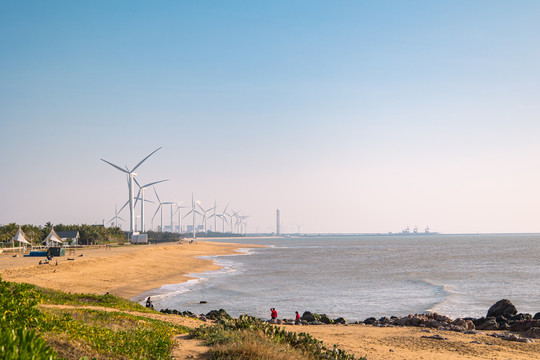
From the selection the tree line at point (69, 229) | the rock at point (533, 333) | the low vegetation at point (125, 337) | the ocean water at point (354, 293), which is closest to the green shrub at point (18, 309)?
the low vegetation at point (125, 337)

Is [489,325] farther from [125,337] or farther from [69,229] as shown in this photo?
[69,229]

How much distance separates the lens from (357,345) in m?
21.8

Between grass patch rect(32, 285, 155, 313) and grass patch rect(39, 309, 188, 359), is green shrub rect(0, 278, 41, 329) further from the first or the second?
grass patch rect(32, 285, 155, 313)

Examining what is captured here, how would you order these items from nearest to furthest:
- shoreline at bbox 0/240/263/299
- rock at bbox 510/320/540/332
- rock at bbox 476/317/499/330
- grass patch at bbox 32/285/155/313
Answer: grass patch at bbox 32/285/155/313 → rock at bbox 510/320/540/332 → rock at bbox 476/317/499/330 → shoreline at bbox 0/240/263/299

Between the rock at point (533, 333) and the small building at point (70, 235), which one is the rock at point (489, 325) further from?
the small building at point (70, 235)

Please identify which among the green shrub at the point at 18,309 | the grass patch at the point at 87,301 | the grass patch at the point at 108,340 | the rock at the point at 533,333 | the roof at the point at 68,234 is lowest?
the rock at the point at 533,333

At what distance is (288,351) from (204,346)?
284cm

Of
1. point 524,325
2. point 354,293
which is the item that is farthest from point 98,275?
point 524,325

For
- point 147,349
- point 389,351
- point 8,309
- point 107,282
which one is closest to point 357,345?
point 389,351

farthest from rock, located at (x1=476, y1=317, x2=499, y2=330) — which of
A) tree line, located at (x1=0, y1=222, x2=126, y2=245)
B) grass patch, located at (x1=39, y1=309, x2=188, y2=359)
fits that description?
tree line, located at (x1=0, y1=222, x2=126, y2=245)

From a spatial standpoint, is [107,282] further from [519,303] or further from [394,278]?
[519,303]

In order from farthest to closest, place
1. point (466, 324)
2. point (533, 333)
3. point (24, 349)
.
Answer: point (466, 324) < point (533, 333) < point (24, 349)

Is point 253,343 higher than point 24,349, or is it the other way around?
point 24,349

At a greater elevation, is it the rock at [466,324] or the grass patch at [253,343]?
the grass patch at [253,343]
